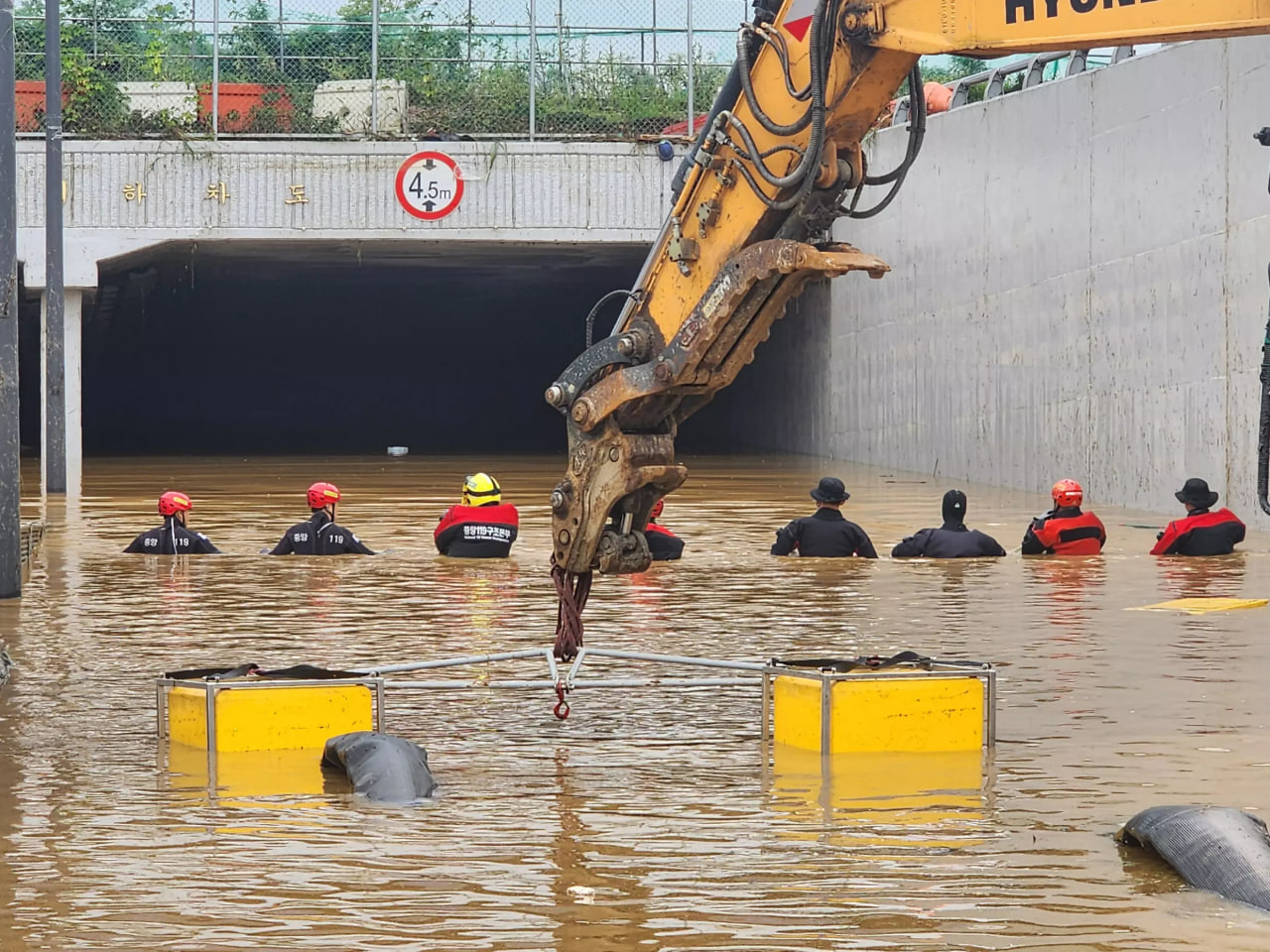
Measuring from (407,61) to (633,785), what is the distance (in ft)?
93.1

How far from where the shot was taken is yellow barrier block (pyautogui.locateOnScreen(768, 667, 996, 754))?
9.34 m

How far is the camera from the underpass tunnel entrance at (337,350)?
137 feet

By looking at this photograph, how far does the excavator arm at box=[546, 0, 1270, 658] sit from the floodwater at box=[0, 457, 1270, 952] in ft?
4.00

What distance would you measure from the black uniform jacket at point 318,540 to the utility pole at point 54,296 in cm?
852

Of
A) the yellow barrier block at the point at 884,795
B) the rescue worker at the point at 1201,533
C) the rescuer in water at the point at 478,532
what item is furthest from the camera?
the rescuer in water at the point at 478,532

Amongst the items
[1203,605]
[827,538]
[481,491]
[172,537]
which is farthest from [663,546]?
[1203,605]

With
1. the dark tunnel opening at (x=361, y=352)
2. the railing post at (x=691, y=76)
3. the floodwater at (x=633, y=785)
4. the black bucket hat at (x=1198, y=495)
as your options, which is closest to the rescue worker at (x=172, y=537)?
the floodwater at (x=633, y=785)

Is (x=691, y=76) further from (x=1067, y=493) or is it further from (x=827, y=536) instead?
(x=827, y=536)

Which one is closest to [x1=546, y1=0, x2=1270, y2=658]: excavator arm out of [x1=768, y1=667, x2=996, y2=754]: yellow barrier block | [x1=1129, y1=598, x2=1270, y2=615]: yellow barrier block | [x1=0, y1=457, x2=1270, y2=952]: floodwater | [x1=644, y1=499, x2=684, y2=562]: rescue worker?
[x1=768, y1=667, x2=996, y2=754]: yellow barrier block

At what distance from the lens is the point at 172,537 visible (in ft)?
65.2

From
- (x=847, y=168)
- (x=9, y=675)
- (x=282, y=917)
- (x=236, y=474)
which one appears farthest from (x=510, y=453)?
(x=282, y=917)

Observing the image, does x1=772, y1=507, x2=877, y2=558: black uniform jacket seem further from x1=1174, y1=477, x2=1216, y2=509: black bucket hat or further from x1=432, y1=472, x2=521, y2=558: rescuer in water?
x1=1174, y1=477, x2=1216, y2=509: black bucket hat

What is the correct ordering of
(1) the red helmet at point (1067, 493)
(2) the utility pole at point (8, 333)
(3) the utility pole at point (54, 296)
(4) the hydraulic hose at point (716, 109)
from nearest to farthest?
(4) the hydraulic hose at point (716, 109) < (2) the utility pole at point (8, 333) < (1) the red helmet at point (1067, 493) < (3) the utility pole at point (54, 296)

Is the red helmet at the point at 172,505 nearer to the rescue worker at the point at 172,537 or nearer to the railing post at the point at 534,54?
the rescue worker at the point at 172,537
